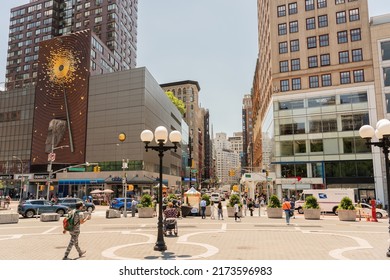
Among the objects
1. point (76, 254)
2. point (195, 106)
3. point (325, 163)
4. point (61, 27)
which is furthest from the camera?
point (195, 106)

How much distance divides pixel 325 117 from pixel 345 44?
11753mm

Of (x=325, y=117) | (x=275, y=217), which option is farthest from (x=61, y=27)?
(x=275, y=217)

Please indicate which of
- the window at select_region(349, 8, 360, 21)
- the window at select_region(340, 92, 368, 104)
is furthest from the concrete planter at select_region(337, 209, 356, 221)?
the window at select_region(349, 8, 360, 21)

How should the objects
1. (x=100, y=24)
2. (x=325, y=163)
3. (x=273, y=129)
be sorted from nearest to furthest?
1. (x=325, y=163)
2. (x=273, y=129)
3. (x=100, y=24)

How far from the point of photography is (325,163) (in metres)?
48.0

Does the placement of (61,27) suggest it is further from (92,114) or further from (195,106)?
(195,106)

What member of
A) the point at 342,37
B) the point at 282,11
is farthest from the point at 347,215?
the point at 282,11

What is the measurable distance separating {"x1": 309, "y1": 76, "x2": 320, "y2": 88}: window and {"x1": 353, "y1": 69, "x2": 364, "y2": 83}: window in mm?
5259

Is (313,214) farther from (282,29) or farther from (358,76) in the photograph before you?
(282,29)

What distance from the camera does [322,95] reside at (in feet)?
163

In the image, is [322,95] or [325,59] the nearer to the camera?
[322,95]

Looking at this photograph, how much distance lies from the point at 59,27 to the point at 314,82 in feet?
277

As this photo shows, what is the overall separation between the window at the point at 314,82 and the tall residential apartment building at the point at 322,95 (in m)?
0.15

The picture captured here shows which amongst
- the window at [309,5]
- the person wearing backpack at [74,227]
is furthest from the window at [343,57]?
the person wearing backpack at [74,227]
